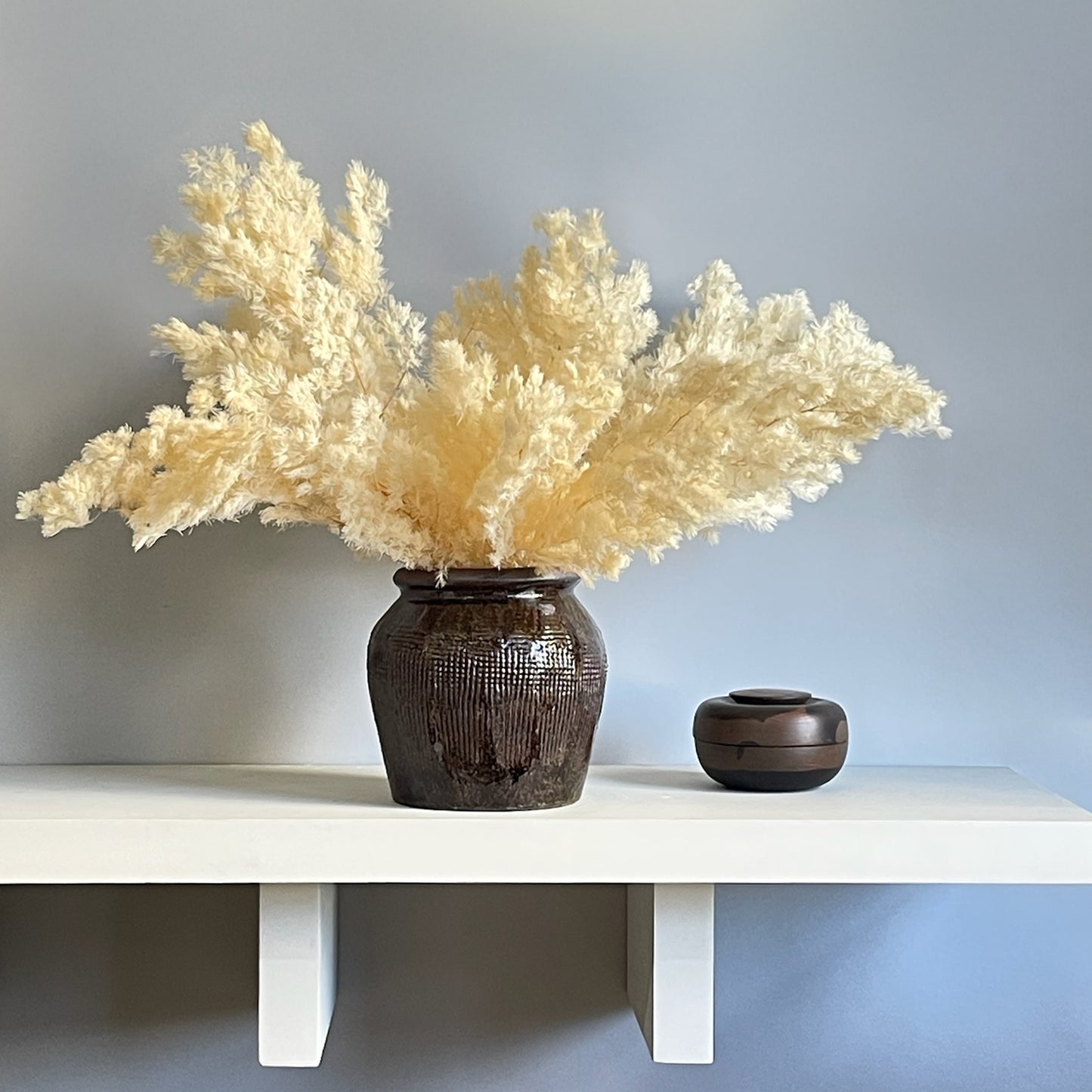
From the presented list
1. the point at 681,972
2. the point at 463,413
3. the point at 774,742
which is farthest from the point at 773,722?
the point at 463,413

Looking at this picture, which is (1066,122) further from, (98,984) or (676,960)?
(98,984)

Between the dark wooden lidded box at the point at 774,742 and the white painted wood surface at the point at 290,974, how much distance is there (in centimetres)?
26

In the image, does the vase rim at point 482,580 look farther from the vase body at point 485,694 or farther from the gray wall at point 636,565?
the gray wall at point 636,565

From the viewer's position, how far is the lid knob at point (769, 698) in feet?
2.68

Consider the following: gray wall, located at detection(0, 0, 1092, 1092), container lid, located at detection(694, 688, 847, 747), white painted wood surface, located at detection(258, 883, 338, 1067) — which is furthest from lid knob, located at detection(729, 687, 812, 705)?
white painted wood surface, located at detection(258, 883, 338, 1067)

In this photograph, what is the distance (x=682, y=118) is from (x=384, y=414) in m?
0.36

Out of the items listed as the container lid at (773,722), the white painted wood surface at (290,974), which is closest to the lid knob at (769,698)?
the container lid at (773,722)

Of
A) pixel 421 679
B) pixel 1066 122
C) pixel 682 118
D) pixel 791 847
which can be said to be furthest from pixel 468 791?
pixel 1066 122

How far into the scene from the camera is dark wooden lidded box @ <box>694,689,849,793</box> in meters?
0.80

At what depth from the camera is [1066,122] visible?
3.17ft

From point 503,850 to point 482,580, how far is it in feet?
0.51

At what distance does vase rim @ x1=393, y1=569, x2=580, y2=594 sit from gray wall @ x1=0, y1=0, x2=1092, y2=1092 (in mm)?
183

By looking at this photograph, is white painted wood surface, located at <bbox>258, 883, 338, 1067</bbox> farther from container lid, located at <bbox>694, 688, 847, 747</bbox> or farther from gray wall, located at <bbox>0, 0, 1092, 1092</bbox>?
container lid, located at <bbox>694, 688, 847, 747</bbox>

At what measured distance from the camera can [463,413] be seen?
742 mm
